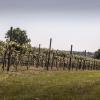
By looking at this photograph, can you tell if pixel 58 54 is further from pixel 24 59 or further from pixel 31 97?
pixel 31 97

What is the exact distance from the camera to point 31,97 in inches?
698

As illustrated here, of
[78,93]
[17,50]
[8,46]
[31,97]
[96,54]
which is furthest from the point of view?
[96,54]

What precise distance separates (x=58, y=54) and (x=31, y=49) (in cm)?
1426

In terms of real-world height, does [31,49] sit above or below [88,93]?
above

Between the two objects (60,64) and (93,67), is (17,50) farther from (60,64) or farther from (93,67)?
(93,67)

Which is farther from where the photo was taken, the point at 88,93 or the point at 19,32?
the point at 19,32

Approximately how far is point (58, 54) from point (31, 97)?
5511 cm

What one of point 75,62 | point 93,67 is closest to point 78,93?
point 75,62

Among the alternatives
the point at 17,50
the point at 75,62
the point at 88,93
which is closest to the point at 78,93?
the point at 88,93

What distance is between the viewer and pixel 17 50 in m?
54.7

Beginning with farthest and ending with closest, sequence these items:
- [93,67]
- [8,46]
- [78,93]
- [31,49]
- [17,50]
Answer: [93,67], [31,49], [17,50], [8,46], [78,93]

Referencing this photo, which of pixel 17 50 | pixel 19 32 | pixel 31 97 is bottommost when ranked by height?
pixel 31 97

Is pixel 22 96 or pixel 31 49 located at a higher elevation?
pixel 31 49

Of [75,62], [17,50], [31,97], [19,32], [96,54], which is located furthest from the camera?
[96,54]
